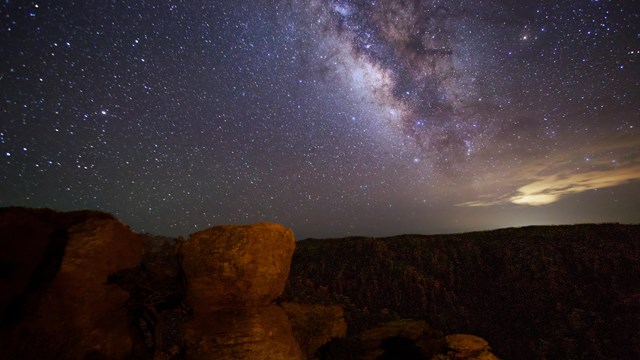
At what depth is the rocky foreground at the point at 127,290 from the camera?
5.52 metres

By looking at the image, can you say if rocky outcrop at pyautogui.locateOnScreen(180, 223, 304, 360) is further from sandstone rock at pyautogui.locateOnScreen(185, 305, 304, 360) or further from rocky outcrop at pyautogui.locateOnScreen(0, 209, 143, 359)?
rocky outcrop at pyautogui.locateOnScreen(0, 209, 143, 359)

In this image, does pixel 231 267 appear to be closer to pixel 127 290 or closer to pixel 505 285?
pixel 127 290

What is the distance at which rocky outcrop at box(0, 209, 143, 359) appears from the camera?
5.39m

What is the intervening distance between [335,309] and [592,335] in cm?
1627

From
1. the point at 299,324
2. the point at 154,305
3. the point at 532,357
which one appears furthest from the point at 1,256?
the point at 532,357

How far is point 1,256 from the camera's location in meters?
5.44

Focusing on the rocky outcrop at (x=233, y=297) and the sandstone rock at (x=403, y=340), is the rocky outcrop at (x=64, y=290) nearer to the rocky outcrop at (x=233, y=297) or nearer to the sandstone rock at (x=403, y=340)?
the rocky outcrop at (x=233, y=297)

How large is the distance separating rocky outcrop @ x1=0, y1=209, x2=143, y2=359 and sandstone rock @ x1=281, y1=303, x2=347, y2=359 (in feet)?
16.8

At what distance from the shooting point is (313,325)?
1052 cm

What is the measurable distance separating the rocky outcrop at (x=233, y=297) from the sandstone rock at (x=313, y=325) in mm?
3345

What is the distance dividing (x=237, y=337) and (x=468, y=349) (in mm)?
8163

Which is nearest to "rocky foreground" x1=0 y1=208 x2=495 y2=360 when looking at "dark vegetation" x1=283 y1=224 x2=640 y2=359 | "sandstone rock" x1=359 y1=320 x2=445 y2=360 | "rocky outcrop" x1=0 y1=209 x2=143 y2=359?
"rocky outcrop" x1=0 y1=209 x2=143 y2=359

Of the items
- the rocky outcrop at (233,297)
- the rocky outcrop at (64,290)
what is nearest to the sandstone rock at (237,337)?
the rocky outcrop at (233,297)

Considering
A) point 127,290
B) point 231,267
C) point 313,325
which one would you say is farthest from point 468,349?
point 127,290
